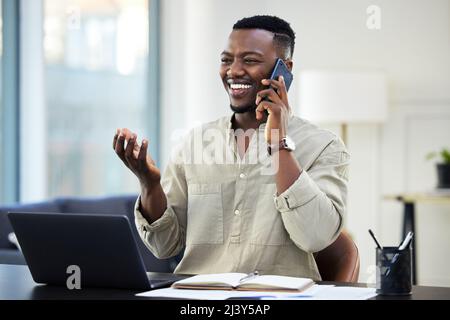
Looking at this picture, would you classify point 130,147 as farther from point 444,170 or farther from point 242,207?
point 444,170

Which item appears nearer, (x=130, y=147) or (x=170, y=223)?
(x=130, y=147)

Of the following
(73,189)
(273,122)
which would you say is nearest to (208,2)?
(73,189)

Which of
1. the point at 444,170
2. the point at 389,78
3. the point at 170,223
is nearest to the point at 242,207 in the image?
the point at 170,223

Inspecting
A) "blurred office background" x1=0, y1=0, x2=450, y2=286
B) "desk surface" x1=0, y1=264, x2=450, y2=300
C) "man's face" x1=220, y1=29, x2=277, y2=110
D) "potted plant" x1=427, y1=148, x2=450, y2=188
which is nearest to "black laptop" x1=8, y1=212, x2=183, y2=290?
"desk surface" x1=0, y1=264, x2=450, y2=300

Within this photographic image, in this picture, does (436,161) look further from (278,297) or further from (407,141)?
(278,297)

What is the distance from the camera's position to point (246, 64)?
228 cm

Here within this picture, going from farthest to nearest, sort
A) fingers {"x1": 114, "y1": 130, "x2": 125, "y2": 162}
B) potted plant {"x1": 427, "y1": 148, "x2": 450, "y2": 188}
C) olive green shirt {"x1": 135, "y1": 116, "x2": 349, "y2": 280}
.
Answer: potted plant {"x1": 427, "y1": 148, "x2": 450, "y2": 188}
olive green shirt {"x1": 135, "y1": 116, "x2": 349, "y2": 280}
fingers {"x1": 114, "y1": 130, "x2": 125, "y2": 162}

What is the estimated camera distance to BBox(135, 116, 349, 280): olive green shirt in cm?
217

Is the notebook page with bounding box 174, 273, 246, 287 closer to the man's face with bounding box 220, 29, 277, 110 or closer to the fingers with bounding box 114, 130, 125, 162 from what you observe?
the fingers with bounding box 114, 130, 125, 162

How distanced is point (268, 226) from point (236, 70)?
414 mm

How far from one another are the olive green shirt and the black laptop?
36 centimetres

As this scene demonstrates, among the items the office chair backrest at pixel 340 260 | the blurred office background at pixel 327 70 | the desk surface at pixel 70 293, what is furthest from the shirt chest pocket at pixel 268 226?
the blurred office background at pixel 327 70

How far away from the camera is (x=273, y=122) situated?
2078 mm

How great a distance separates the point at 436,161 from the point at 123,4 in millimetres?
2405
